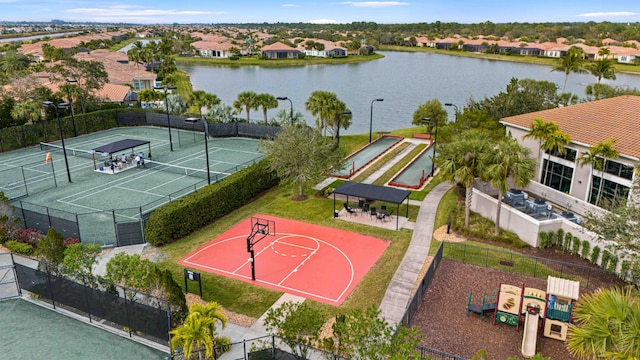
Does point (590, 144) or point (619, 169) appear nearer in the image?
point (619, 169)

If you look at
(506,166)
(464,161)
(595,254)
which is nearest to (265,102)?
(464,161)

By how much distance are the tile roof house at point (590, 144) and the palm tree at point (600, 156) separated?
0.71 feet

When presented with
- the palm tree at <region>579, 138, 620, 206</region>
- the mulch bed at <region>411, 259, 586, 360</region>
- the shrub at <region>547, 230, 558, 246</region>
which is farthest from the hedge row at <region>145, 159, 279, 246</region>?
the palm tree at <region>579, 138, 620, 206</region>

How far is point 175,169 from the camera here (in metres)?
40.6

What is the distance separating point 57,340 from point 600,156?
28968mm

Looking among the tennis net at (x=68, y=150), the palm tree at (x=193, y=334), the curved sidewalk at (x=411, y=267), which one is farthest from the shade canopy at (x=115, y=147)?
the palm tree at (x=193, y=334)

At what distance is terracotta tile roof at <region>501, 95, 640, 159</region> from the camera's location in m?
26.9

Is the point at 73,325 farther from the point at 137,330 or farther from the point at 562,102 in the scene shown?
the point at 562,102

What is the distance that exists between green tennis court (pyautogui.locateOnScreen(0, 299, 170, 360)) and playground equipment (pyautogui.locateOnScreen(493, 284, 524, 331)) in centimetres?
1292

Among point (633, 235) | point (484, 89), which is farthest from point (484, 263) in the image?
point (484, 89)

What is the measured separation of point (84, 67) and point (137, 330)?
5263cm

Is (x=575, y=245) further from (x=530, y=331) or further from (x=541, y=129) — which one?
(x=530, y=331)

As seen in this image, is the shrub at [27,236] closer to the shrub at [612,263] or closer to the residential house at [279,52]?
the shrub at [612,263]

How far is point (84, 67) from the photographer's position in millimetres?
59875
